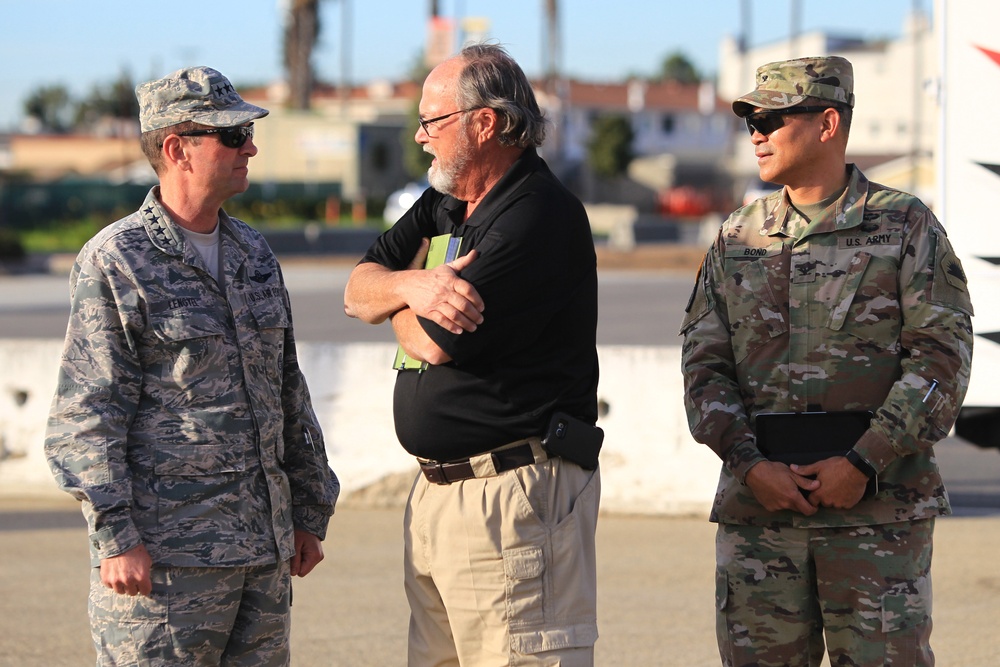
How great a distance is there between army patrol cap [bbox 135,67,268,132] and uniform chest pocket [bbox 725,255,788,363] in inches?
52.8

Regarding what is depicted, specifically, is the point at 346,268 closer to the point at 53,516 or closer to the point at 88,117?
the point at 53,516

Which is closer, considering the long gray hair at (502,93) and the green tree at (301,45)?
the long gray hair at (502,93)

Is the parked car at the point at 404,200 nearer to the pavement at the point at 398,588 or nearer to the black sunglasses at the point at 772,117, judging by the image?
the pavement at the point at 398,588

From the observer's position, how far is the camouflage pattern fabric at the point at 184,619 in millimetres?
3127

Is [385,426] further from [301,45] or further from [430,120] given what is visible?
[301,45]

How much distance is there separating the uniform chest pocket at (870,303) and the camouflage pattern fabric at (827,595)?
50 cm

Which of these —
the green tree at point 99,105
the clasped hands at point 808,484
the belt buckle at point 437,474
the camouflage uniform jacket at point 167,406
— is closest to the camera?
the camouflage uniform jacket at point 167,406

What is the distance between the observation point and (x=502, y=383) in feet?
10.7

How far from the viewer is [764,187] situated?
28812 mm

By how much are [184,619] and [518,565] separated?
0.82 m

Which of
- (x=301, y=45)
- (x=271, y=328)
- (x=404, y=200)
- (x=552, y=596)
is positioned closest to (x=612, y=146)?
(x=301, y=45)

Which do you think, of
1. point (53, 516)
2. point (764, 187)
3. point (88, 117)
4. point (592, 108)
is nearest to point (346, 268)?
point (764, 187)

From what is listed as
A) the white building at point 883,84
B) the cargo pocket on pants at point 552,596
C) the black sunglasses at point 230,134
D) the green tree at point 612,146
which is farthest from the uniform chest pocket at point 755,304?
the white building at point 883,84

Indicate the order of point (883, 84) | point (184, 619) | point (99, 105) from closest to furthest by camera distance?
point (184, 619) < point (883, 84) < point (99, 105)
